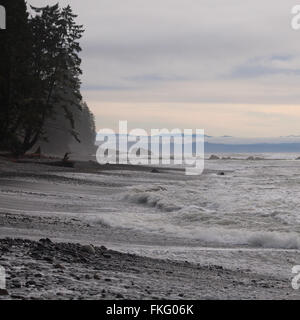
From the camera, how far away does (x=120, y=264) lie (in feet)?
22.4

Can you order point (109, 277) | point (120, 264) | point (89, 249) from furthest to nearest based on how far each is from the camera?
1. point (89, 249)
2. point (120, 264)
3. point (109, 277)

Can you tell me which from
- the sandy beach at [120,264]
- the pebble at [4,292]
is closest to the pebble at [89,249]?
the sandy beach at [120,264]

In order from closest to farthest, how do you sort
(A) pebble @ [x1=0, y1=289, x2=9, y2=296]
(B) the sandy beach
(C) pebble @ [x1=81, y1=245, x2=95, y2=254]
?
(A) pebble @ [x1=0, y1=289, x2=9, y2=296]
(B) the sandy beach
(C) pebble @ [x1=81, y1=245, x2=95, y2=254]

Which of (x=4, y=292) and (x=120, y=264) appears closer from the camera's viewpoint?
(x=4, y=292)

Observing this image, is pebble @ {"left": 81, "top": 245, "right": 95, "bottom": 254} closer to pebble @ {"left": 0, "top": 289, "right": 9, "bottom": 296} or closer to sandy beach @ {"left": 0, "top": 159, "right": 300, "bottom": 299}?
sandy beach @ {"left": 0, "top": 159, "right": 300, "bottom": 299}

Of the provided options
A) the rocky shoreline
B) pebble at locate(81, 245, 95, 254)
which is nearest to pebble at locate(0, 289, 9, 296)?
the rocky shoreline

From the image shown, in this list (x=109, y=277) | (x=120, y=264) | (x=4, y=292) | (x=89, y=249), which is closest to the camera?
(x=4, y=292)

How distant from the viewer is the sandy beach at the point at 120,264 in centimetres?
527

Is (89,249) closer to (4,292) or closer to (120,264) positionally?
(120,264)

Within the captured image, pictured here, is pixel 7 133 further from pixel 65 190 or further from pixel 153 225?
pixel 153 225

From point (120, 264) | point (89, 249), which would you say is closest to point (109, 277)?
point (120, 264)

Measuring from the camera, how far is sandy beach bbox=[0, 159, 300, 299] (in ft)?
17.3
